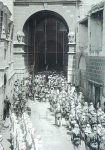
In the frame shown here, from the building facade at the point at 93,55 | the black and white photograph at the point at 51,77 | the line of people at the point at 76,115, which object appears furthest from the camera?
the building facade at the point at 93,55

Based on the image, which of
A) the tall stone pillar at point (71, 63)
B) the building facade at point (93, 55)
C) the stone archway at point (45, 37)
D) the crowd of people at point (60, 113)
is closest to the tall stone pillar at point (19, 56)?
the stone archway at point (45, 37)

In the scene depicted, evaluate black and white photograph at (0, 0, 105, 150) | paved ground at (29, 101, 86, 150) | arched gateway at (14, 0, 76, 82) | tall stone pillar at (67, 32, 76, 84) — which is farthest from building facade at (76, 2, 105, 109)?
paved ground at (29, 101, 86, 150)

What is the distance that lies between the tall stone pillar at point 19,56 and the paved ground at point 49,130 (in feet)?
22.7

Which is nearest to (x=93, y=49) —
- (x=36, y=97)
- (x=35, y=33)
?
(x=36, y=97)

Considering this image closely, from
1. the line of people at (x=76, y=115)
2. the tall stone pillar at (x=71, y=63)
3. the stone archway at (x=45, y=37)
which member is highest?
the stone archway at (x=45, y=37)

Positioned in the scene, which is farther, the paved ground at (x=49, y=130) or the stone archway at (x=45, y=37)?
the stone archway at (x=45, y=37)

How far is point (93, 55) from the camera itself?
80.4 ft

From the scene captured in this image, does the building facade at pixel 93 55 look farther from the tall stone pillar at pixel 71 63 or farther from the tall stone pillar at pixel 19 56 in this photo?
the tall stone pillar at pixel 19 56

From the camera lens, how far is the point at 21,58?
3136 cm

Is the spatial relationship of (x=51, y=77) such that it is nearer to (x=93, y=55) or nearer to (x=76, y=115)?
(x=93, y=55)

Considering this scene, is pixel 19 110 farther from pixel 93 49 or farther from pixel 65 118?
pixel 93 49

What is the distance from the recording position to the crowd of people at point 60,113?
1488 cm

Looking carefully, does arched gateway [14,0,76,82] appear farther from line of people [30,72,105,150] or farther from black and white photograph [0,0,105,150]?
line of people [30,72,105,150]

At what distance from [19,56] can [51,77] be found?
3.96m
